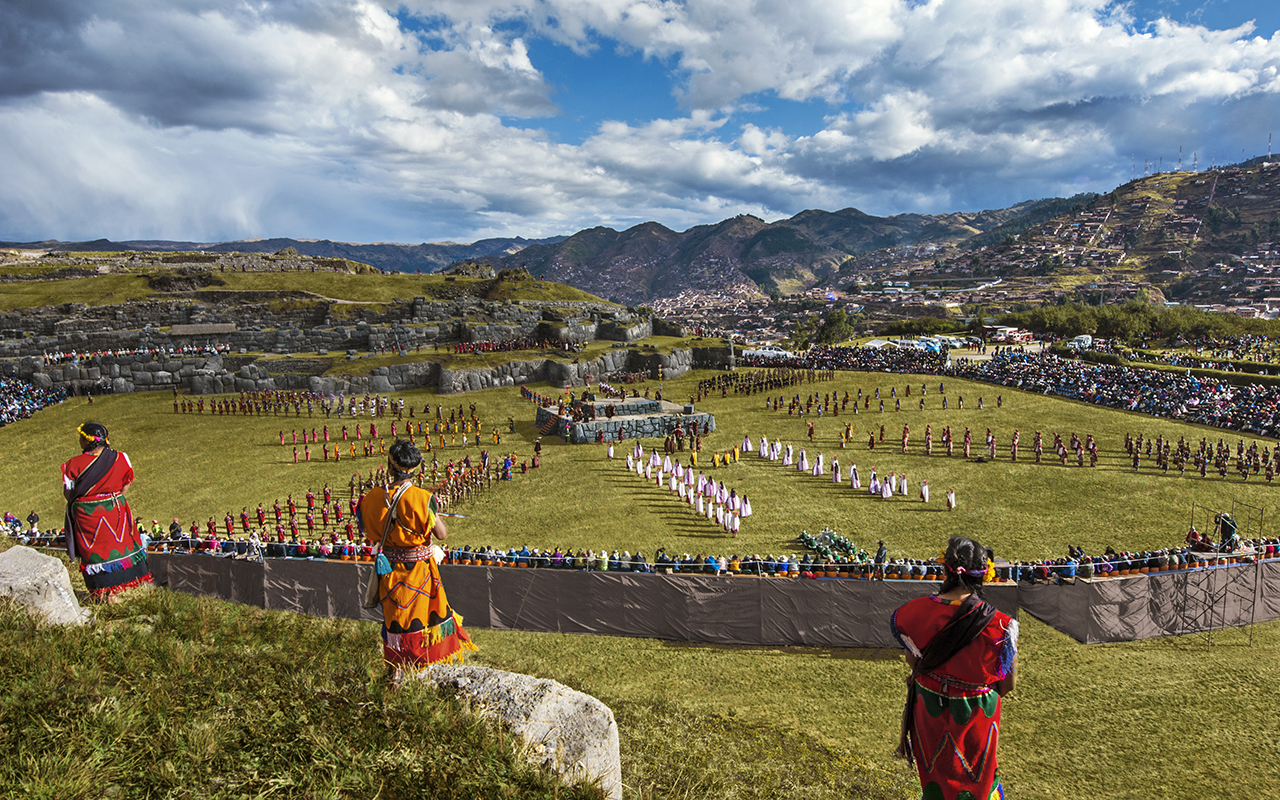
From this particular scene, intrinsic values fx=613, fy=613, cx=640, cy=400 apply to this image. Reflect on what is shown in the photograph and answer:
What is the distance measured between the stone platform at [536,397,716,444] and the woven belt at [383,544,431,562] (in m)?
28.1

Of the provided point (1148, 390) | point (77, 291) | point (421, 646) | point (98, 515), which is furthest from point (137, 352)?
point (1148, 390)

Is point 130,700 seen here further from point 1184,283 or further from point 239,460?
point 1184,283

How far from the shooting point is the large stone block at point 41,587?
6.21 m

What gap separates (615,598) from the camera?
14.0 m

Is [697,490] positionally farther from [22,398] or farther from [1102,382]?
[22,398]

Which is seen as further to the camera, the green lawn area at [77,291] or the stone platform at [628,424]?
the green lawn area at [77,291]

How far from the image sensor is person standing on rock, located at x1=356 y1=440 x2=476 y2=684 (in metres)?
5.84

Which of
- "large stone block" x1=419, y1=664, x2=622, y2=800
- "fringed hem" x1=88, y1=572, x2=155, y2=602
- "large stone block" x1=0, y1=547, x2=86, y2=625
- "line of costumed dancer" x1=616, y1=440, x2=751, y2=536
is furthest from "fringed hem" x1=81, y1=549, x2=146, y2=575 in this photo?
"line of costumed dancer" x1=616, y1=440, x2=751, y2=536

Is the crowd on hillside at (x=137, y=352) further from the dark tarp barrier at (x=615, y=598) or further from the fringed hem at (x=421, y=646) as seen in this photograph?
the fringed hem at (x=421, y=646)

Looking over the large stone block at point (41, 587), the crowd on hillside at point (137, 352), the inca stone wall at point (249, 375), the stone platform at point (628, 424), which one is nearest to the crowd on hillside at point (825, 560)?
the large stone block at point (41, 587)

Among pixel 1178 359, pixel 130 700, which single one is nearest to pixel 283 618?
pixel 130 700

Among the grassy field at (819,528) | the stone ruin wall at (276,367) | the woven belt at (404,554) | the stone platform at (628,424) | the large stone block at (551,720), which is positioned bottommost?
the grassy field at (819,528)

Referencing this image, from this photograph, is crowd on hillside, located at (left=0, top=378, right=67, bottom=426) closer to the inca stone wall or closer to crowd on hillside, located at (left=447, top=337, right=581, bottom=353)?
the inca stone wall

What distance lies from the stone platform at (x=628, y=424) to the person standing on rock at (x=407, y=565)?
1101 inches
